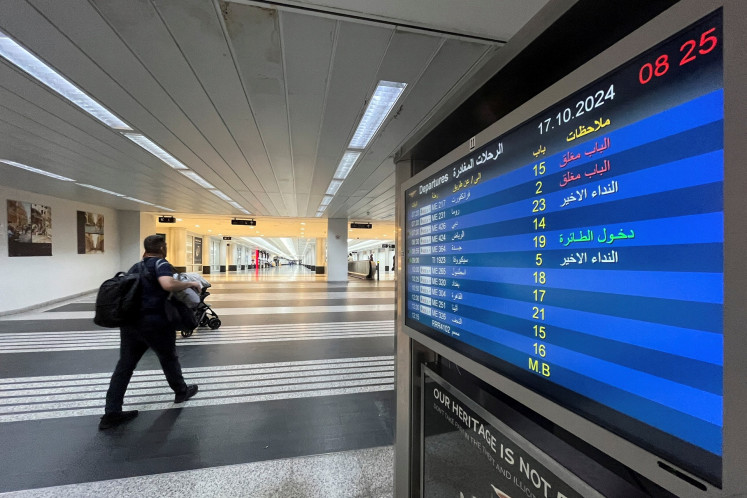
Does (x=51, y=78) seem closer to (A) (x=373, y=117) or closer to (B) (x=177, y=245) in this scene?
(A) (x=373, y=117)

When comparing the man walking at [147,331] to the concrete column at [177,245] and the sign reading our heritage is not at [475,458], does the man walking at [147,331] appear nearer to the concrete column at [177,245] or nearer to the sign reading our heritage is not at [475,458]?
the sign reading our heritage is not at [475,458]

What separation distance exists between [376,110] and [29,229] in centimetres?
1000

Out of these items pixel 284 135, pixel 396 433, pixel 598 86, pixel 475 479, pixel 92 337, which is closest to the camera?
→ pixel 598 86

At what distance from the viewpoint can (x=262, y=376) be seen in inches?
153

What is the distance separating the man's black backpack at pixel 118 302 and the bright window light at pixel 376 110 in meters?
3.02

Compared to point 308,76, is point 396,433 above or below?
below

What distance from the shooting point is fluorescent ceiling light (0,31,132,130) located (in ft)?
8.86

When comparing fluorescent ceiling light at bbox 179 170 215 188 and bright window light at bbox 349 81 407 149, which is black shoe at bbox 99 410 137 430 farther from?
fluorescent ceiling light at bbox 179 170 215 188

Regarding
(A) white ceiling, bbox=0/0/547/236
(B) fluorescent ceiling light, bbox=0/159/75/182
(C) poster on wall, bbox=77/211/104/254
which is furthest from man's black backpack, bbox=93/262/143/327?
(C) poster on wall, bbox=77/211/104/254

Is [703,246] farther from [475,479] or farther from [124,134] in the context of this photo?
[124,134]

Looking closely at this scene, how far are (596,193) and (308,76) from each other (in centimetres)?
310

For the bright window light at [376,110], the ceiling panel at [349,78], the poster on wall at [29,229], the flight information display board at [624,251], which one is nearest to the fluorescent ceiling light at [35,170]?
the poster on wall at [29,229]

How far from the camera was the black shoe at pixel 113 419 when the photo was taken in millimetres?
2676

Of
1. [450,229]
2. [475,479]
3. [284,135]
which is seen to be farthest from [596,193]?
[284,135]
